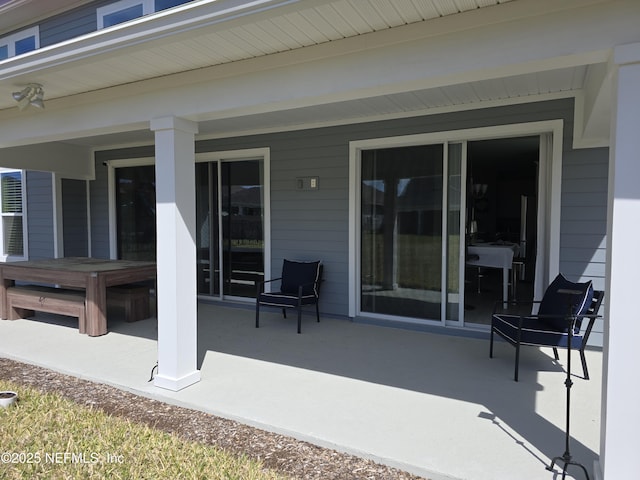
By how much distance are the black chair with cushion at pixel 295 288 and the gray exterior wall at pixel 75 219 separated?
426 cm

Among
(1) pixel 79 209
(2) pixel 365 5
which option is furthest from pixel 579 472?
(1) pixel 79 209

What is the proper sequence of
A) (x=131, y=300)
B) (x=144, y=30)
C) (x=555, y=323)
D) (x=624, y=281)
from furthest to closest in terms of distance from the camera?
(x=131, y=300), (x=555, y=323), (x=144, y=30), (x=624, y=281)

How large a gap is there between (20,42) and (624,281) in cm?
974

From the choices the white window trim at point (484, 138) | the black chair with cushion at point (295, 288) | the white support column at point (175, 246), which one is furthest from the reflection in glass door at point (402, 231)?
the white support column at point (175, 246)

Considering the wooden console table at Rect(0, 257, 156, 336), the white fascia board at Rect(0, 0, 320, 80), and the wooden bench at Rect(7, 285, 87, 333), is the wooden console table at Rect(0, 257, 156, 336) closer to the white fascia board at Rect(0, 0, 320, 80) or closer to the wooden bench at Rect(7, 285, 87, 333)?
the wooden bench at Rect(7, 285, 87, 333)

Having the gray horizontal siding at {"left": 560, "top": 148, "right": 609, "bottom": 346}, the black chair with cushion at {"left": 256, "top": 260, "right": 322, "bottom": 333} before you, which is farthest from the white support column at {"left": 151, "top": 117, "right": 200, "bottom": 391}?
the gray horizontal siding at {"left": 560, "top": 148, "right": 609, "bottom": 346}

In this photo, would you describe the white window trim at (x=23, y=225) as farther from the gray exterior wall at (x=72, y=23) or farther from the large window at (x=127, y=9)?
the large window at (x=127, y=9)

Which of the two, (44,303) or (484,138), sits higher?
(484,138)

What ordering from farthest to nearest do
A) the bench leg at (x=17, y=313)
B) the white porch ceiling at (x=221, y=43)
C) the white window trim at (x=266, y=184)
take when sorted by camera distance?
the white window trim at (x=266, y=184), the bench leg at (x=17, y=313), the white porch ceiling at (x=221, y=43)

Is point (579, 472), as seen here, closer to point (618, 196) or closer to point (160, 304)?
point (618, 196)

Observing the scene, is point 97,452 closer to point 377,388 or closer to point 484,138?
point 377,388

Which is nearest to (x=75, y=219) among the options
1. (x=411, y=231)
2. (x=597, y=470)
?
(x=411, y=231)

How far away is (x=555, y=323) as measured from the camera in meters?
3.61

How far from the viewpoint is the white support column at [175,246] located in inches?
125
